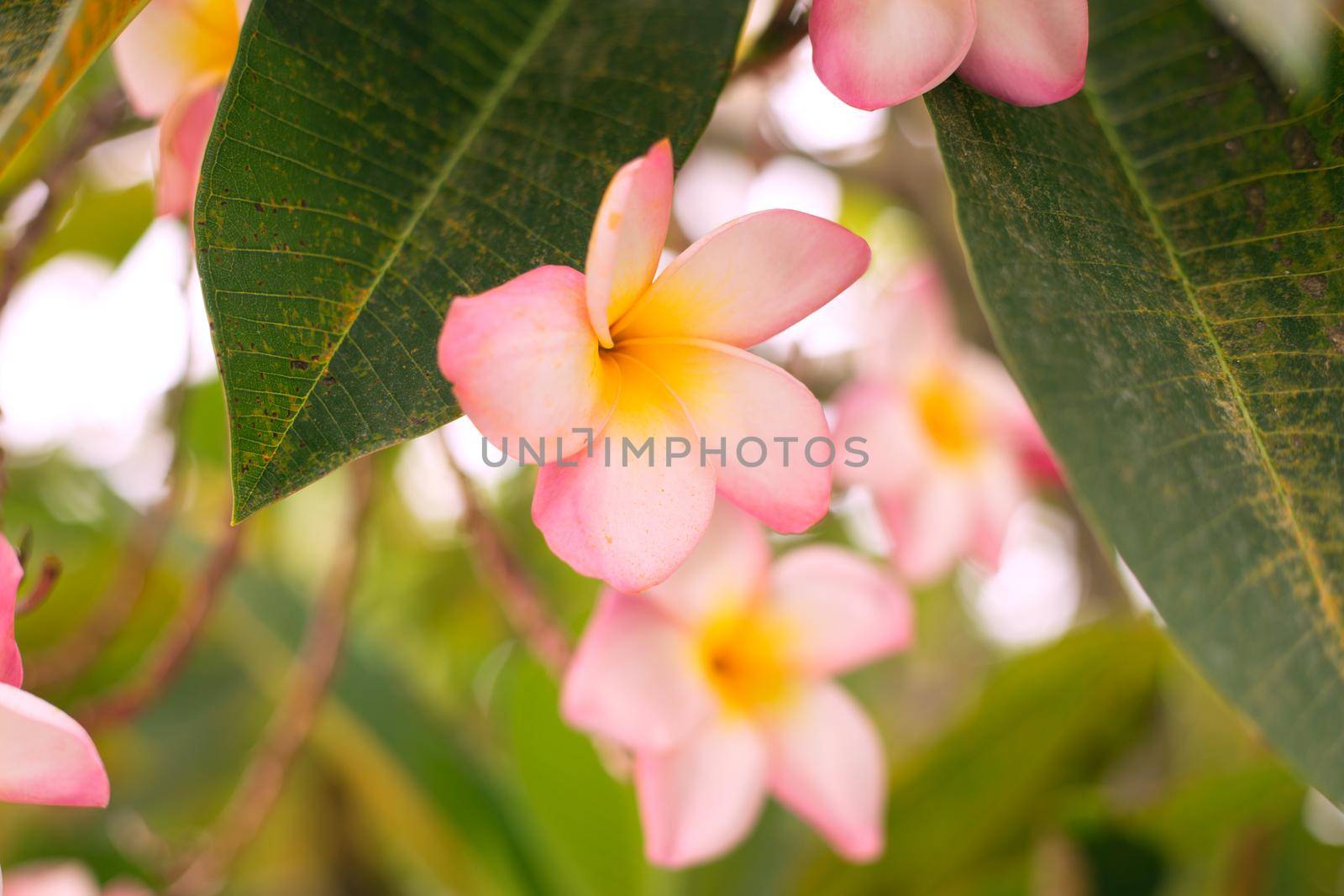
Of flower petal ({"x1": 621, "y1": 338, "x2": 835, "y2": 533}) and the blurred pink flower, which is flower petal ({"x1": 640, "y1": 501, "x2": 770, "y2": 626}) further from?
the blurred pink flower

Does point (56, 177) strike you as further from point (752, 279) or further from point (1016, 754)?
point (1016, 754)

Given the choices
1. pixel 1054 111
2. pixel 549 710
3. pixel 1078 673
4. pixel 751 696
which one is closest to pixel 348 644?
pixel 549 710

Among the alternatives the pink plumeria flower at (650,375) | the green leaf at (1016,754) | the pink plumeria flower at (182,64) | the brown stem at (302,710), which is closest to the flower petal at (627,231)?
the pink plumeria flower at (650,375)

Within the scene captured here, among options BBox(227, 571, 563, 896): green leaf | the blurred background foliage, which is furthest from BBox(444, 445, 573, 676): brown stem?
BBox(227, 571, 563, 896): green leaf

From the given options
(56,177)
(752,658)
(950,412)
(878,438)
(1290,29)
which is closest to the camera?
(1290,29)

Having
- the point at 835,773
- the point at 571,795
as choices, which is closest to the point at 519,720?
the point at 571,795

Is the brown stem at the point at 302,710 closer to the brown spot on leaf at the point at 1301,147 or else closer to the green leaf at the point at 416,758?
the green leaf at the point at 416,758
